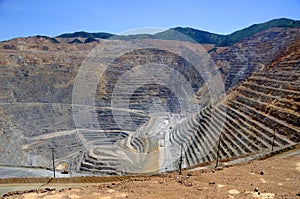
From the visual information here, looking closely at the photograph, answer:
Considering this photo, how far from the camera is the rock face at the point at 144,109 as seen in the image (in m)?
21.3

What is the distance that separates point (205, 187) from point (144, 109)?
1850 inches

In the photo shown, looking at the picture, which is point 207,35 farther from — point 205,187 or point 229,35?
point 205,187

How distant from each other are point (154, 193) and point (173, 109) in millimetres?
48942

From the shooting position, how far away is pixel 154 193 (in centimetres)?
775

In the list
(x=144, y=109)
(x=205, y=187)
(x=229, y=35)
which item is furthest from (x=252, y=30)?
(x=205, y=187)

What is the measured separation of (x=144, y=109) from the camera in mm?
54875

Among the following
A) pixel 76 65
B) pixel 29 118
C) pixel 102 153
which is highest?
Answer: pixel 76 65

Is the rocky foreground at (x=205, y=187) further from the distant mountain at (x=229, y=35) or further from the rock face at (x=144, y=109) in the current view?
the distant mountain at (x=229, y=35)

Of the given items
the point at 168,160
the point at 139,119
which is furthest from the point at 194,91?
the point at 168,160

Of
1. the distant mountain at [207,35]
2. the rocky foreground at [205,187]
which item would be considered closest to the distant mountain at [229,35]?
the distant mountain at [207,35]

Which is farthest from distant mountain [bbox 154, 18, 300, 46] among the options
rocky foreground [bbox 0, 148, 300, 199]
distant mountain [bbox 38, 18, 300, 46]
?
rocky foreground [bbox 0, 148, 300, 199]

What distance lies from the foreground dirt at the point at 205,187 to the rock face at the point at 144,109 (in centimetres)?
684

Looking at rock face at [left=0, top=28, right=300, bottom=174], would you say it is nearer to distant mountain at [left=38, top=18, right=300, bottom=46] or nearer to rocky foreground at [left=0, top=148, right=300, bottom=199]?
rocky foreground at [left=0, top=148, right=300, bottom=199]

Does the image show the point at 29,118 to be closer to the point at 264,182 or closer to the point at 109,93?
the point at 109,93
